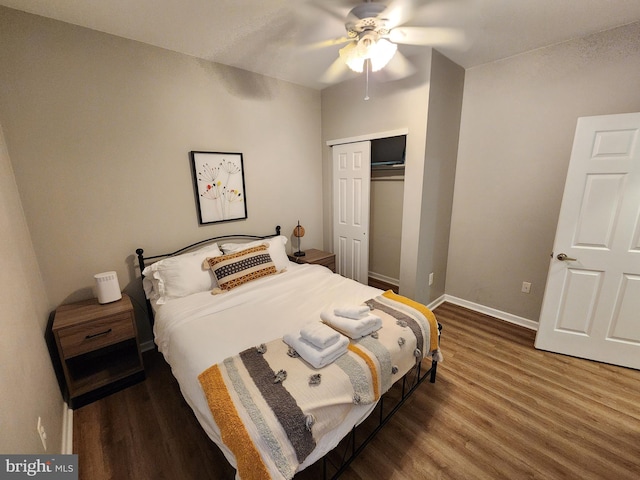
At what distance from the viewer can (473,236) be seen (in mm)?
3070

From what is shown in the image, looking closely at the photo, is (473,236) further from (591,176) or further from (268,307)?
(268,307)

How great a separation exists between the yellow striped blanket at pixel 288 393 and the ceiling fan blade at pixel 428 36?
2.29m

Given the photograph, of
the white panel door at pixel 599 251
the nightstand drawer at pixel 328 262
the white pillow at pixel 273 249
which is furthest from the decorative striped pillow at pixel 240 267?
the white panel door at pixel 599 251

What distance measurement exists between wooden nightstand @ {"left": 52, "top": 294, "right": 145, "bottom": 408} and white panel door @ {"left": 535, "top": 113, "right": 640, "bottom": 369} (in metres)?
3.61

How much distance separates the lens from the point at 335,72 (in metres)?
2.88

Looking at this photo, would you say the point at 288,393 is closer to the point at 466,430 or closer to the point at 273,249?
the point at 466,430

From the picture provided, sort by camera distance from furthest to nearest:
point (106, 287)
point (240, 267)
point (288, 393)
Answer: point (240, 267), point (106, 287), point (288, 393)

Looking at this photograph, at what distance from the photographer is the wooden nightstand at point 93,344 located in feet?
5.98

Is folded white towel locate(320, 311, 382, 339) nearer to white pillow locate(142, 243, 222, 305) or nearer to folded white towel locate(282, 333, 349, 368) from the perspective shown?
folded white towel locate(282, 333, 349, 368)

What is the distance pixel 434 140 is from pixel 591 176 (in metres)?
1.26

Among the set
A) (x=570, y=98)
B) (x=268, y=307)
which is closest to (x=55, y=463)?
(x=268, y=307)

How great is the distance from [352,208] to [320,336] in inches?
88.6

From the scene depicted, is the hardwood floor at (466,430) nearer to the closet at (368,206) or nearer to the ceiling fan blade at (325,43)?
the closet at (368,206)

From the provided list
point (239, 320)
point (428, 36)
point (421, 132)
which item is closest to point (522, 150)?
point (421, 132)
